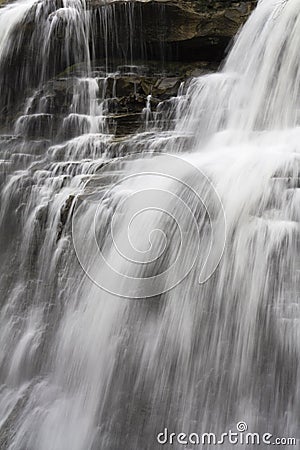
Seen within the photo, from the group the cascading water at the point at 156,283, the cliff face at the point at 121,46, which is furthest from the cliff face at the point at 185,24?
the cascading water at the point at 156,283

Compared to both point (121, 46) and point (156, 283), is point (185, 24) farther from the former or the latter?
point (156, 283)

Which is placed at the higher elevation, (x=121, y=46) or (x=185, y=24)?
(x=185, y=24)

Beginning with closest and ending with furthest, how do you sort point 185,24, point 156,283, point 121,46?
point 156,283 < point 185,24 < point 121,46

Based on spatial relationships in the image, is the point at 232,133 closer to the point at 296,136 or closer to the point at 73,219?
the point at 296,136

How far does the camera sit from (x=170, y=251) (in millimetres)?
5715

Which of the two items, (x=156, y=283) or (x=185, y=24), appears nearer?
(x=156, y=283)

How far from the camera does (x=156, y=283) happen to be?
220 inches

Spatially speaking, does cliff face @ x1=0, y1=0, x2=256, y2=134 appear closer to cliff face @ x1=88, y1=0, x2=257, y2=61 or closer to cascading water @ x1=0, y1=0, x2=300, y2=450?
cliff face @ x1=88, y1=0, x2=257, y2=61

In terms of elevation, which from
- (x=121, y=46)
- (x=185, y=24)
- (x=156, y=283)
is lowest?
(x=156, y=283)

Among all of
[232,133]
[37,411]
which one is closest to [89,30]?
[232,133]

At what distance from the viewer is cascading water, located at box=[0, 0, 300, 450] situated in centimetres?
486

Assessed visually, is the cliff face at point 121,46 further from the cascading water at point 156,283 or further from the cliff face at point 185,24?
the cascading water at point 156,283

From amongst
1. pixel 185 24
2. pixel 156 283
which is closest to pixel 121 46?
pixel 185 24

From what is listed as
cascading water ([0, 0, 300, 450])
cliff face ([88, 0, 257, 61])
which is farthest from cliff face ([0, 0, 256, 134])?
cascading water ([0, 0, 300, 450])
